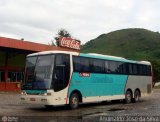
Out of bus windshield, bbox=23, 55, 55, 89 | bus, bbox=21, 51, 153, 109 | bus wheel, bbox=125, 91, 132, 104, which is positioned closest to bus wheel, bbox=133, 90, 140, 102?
bus wheel, bbox=125, 91, 132, 104

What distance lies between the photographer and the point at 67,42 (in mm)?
44969

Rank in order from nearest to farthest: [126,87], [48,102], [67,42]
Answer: [48,102]
[126,87]
[67,42]

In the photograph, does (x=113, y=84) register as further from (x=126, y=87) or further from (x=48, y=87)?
(x=48, y=87)

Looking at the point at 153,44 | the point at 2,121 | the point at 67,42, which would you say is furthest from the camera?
the point at 153,44

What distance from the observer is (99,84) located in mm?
22891

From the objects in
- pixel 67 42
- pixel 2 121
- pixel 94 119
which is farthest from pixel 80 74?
pixel 67 42

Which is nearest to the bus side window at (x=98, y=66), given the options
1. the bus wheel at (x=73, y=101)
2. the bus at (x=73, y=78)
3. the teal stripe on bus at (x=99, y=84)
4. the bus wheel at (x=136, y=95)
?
the bus at (x=73, y=78)

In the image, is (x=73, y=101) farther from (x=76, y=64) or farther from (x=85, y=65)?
(x=85, y=65)

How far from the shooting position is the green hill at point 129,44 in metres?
162

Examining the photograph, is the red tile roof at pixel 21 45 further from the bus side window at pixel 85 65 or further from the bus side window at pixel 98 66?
the bus side window at pixel 85 65

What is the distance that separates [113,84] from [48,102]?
6683mm

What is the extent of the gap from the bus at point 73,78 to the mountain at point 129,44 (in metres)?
127

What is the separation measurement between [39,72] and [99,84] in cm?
485

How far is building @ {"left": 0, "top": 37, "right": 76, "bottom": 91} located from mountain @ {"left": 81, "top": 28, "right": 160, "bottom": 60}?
112667mm
